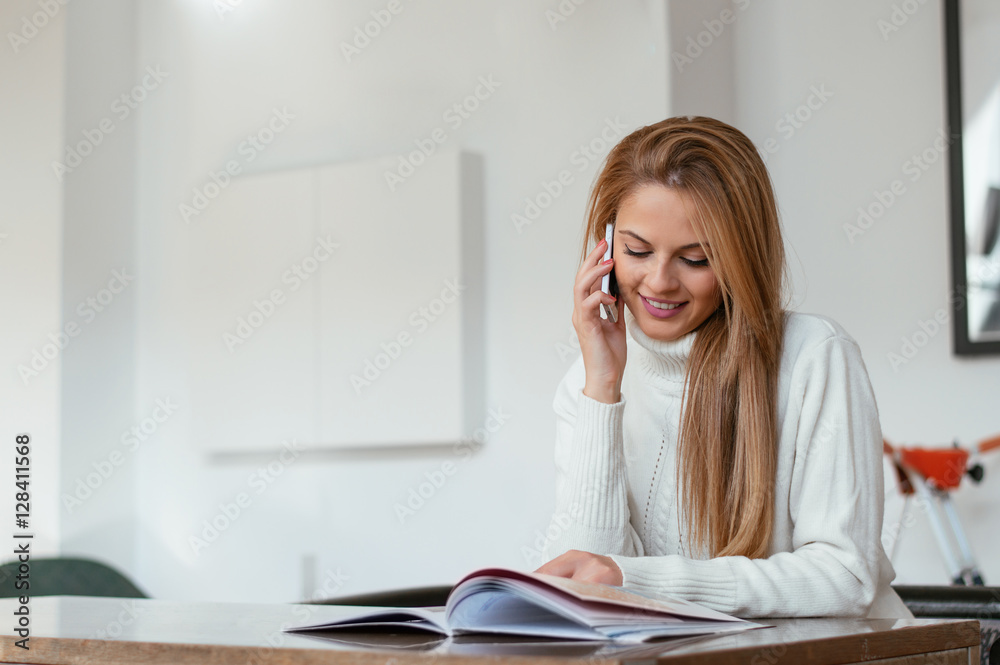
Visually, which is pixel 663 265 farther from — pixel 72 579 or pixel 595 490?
pixel 72 579

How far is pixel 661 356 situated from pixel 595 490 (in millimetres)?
260

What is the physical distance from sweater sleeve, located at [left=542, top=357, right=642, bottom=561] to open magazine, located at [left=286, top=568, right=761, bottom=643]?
22.9 inches

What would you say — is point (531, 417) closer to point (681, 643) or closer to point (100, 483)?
point (100, 483)

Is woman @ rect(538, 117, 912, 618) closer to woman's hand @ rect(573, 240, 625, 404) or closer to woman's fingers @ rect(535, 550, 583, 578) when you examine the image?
woman's hand @ rect(573, 240, 625, 404)

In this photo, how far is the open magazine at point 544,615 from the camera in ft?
2.68

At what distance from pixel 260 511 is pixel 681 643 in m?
3.15

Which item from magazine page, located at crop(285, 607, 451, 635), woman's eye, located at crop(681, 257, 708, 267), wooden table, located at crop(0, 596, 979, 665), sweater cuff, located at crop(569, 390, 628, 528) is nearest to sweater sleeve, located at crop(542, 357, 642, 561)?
sweater cuff, located at crop(569, 390, 628, 528)

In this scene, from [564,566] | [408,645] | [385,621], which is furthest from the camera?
[564,566]

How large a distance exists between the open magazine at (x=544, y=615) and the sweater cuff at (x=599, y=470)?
0.59m

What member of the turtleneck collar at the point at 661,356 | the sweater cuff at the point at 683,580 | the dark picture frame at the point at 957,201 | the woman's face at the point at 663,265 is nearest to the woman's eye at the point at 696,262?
the woman's face at the point at 663,265

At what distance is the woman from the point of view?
1404mm

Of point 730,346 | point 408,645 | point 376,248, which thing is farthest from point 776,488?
point 376,248

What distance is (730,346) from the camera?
151 cm

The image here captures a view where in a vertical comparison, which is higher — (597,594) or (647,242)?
(647,242)
